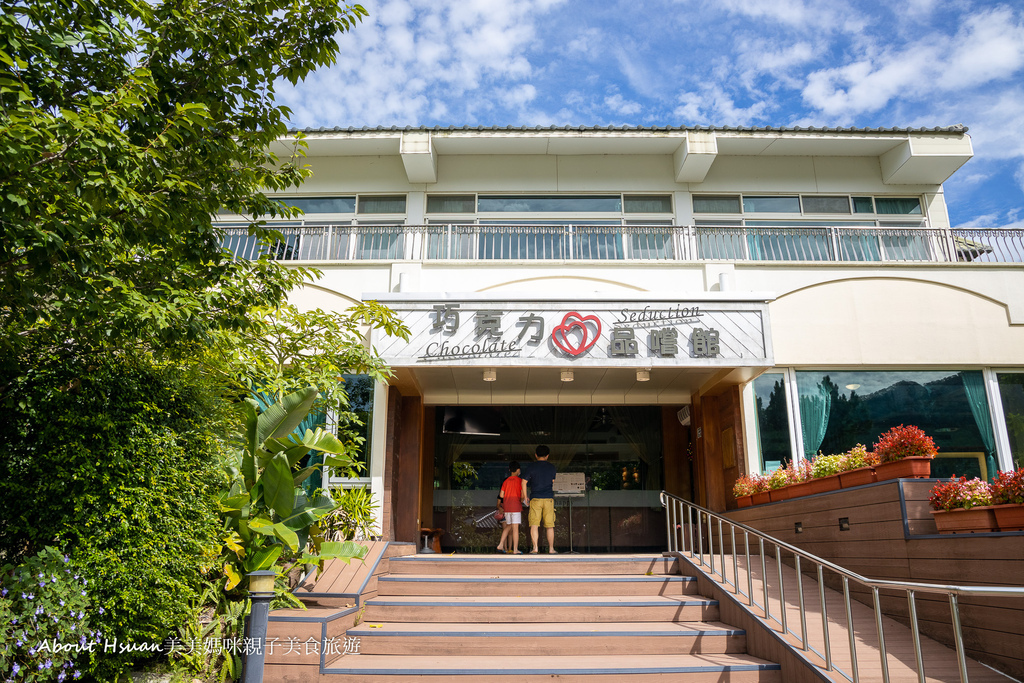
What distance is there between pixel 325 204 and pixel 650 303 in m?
6.91

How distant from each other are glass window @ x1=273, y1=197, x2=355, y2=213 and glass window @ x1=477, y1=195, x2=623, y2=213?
2.54 meters

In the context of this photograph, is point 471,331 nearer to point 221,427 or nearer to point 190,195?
point 221,427

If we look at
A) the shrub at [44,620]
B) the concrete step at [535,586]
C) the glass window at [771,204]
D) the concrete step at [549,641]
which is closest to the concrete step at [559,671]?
the concrete step at [549,641]

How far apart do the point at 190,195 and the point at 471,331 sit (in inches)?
197

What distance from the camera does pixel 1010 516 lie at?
16.1 ft

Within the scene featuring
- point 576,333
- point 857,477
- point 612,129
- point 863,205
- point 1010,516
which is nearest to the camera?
point 1010,516

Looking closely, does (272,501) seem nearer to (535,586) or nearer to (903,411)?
(535,586)

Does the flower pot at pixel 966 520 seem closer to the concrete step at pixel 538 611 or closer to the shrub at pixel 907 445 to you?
the shrub at pixel 907 445

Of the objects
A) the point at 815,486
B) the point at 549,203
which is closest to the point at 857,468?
the point at 815,486

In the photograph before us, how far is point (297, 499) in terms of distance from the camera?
6281 mm

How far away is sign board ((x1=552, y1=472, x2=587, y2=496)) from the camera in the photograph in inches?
488

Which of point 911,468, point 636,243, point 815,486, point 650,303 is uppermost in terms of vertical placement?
point 636,243

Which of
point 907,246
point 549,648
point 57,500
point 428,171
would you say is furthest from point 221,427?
point 907,246

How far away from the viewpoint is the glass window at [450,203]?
1266 cm
